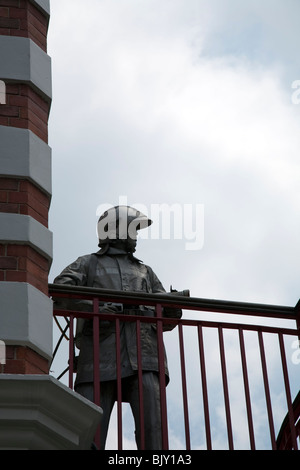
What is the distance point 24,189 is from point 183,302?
1.40 m

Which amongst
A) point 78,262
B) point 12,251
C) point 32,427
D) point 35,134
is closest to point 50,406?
point 32,427

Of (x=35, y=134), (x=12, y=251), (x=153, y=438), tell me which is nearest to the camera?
(x=12, y=251)

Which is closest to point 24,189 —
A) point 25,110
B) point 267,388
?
point 25,110

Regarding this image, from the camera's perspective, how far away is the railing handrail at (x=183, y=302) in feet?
26.6

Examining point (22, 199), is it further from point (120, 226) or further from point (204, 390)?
point (120, 226)

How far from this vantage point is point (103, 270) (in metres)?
9.46

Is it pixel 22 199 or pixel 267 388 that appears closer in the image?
pixel 22 199

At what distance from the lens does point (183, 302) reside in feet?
27.0

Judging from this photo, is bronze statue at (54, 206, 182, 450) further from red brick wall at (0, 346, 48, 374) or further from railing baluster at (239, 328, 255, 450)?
red brick wall at (0, 346, 48, 374)

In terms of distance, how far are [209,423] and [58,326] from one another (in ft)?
5.07

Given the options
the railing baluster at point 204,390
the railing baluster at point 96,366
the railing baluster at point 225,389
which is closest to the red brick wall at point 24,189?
the railing baluster at point 96,366

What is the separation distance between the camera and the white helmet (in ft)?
31.8

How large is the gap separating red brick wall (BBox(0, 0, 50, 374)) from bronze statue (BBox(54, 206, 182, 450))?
1398 millimetres

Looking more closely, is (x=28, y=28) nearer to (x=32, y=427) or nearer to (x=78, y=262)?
(x=78, y=262)
